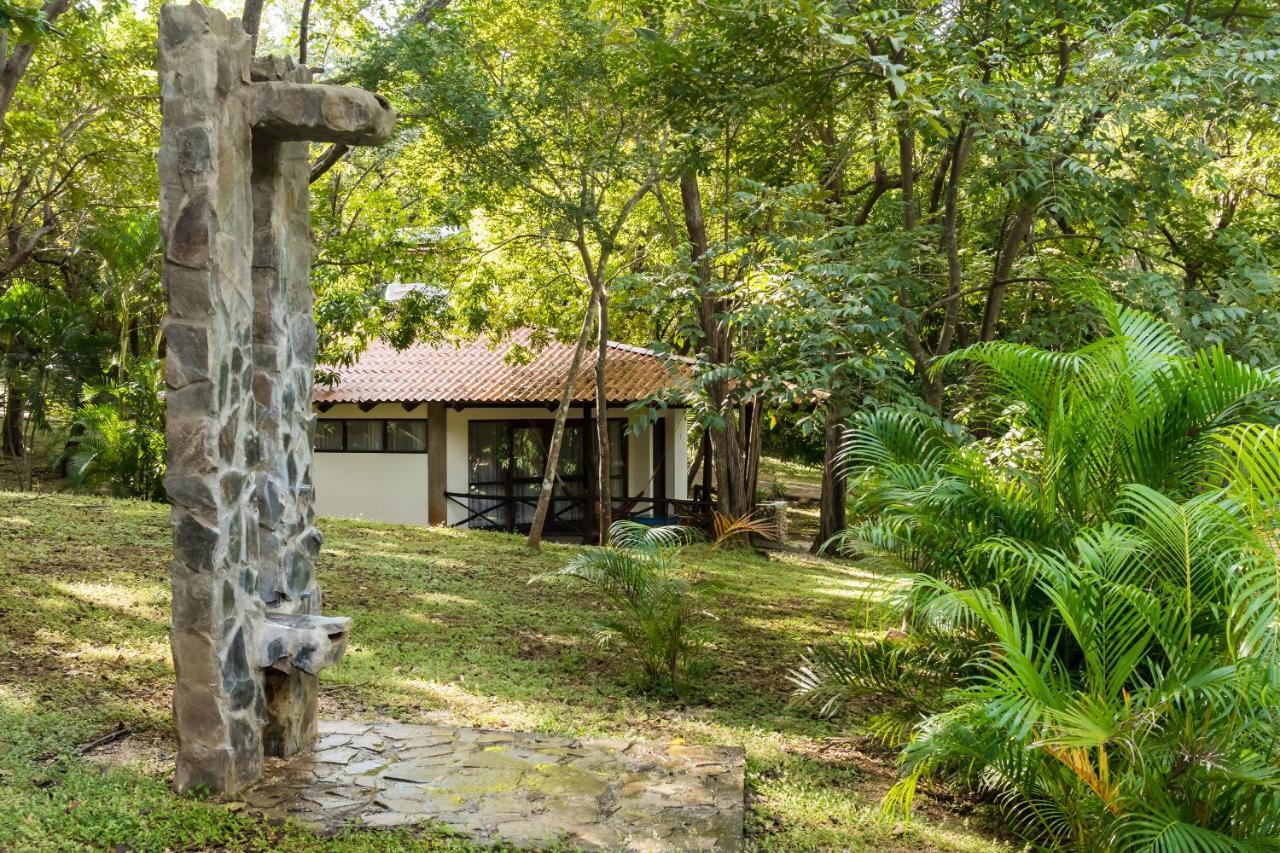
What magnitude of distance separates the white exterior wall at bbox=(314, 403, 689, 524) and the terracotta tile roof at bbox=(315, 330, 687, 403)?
504mm

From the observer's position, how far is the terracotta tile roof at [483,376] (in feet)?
56.7

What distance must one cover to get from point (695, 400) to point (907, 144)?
332cm

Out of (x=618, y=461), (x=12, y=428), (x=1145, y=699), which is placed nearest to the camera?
(x=1145, y=699)

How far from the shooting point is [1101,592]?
4266 mm

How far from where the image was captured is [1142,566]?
428cm

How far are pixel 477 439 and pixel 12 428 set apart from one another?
32.5 ft

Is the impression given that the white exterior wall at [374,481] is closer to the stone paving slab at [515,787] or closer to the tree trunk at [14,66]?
the tree trunk at [14,66]

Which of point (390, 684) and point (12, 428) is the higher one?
point (12, 428)

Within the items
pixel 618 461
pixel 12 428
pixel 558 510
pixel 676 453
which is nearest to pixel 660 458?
pixel 676 453

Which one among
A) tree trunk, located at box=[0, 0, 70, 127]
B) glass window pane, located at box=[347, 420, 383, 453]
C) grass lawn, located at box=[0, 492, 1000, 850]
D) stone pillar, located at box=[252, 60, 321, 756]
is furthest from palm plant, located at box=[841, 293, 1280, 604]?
glass window pane, located at box=[347, 420, 383, 453]

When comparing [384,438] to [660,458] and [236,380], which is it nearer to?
[660,458]

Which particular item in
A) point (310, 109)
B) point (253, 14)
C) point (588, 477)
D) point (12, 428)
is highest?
point (253, 14)

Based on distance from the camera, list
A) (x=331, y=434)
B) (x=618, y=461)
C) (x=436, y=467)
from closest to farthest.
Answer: (x=436, y=467)
(x=331, y=434)
(x=618, y=461)

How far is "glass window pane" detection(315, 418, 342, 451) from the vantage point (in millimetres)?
18734
